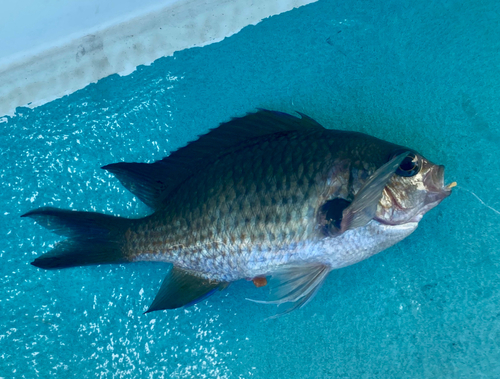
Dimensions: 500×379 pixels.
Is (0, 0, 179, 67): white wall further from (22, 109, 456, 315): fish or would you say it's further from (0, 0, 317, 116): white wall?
(22, 109, 456, 315): fish

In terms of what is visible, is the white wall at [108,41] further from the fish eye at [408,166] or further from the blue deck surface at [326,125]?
the fish eye at [408,166]

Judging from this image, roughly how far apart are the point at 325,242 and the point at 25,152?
111cm

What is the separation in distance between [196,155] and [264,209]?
→ 0.28 meters

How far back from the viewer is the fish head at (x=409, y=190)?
3.64ft

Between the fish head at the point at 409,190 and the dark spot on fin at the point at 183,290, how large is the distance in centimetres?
52

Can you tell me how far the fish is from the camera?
43.8 inches

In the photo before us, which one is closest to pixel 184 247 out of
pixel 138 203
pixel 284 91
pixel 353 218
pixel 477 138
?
pixel 138 203

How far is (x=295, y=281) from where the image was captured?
46.6 inches

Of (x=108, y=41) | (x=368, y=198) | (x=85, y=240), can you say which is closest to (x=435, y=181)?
(x=368, y=198)

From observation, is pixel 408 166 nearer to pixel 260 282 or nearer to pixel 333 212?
pixel 333 212

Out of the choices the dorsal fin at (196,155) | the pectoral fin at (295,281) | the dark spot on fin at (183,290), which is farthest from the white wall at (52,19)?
the pectoral fin at (295,281)

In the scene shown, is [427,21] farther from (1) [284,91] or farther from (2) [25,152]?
(2) [25,152]

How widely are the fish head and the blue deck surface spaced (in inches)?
10.7

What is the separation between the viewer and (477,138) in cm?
138
